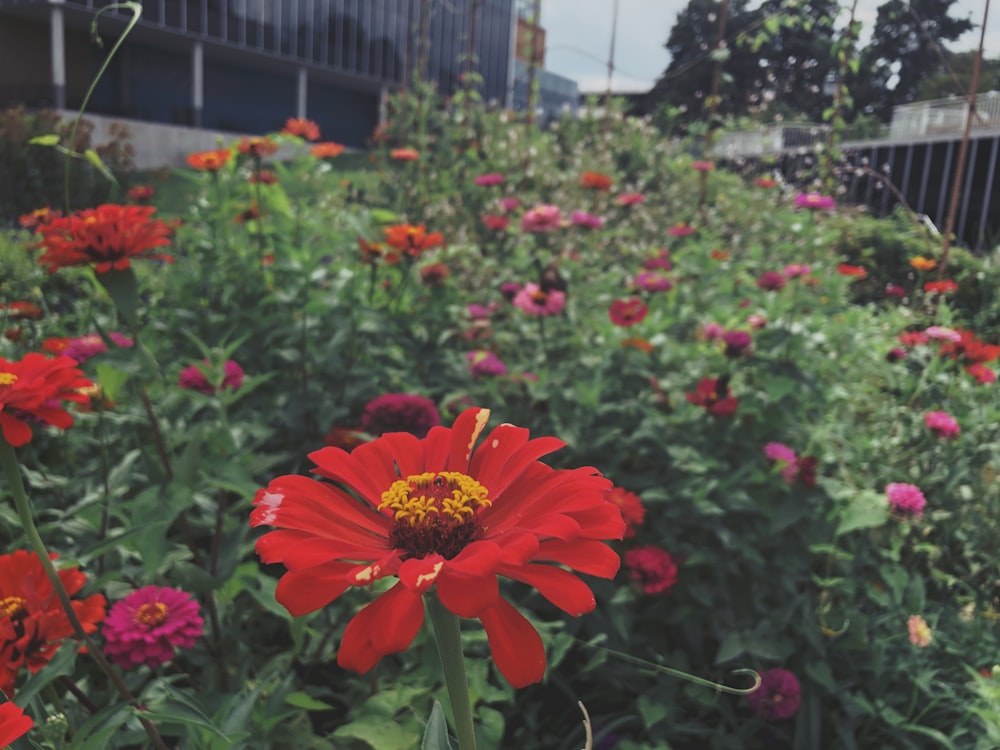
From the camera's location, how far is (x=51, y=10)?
49.6ft

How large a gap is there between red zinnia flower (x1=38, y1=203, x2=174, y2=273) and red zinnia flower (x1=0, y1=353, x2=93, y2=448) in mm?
258

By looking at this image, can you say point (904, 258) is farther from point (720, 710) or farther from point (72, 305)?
point (72, 305)

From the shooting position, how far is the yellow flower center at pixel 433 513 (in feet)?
1.69

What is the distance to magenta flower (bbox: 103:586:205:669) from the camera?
923 mm

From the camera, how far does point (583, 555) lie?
18.7 inches

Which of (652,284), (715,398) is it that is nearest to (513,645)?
(715,398)

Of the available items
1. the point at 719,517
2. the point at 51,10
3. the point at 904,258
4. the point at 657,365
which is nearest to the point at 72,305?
the point at 657,365

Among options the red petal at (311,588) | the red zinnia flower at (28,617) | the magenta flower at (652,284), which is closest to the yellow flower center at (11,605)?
the red zinnia flower at (28,617)

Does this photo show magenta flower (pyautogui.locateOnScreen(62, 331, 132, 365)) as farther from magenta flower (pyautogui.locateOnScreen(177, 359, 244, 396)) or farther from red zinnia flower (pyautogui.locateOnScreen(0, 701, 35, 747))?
red zinnia flower (pyautogui.locateOnScreen(0, 701, 35, 747))

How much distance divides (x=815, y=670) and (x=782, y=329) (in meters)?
0.90

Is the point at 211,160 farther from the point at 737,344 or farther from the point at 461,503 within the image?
the point at 461,503

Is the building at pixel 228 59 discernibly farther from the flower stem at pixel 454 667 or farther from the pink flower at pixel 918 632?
the flower stem at pixel 454 667

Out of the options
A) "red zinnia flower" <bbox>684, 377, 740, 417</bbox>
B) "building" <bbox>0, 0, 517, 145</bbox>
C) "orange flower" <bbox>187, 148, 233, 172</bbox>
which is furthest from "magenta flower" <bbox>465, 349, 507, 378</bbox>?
"building" <bbox>0, 0, 517, 145</bbox>

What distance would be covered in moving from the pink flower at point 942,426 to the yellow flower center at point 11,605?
195 cm
